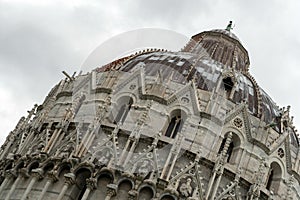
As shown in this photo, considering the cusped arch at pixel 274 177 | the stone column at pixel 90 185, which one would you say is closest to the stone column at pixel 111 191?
the stone column at pixel 90 185

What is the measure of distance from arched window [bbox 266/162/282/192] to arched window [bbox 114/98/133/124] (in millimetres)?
8127

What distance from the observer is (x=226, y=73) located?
28.5 metres

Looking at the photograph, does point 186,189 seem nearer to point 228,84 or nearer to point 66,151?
point 66,151

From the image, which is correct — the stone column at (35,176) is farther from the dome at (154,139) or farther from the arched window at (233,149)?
the arched window at (233,149)

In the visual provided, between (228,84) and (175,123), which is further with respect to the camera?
(228,84)

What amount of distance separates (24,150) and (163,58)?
9.75 metres

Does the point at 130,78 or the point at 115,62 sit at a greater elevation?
the point at 115,62

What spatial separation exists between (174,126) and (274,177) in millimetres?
6085

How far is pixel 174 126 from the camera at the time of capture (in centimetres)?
2558

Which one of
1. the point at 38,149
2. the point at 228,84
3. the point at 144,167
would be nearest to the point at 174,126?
the point at 144,167

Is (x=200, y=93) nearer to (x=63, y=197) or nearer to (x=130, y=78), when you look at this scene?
(x=130, y=78)

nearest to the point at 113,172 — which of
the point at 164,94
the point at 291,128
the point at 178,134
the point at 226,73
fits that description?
the point at 178,134

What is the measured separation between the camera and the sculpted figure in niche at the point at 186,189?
871 inches

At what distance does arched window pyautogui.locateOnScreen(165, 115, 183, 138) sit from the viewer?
25158 mm
